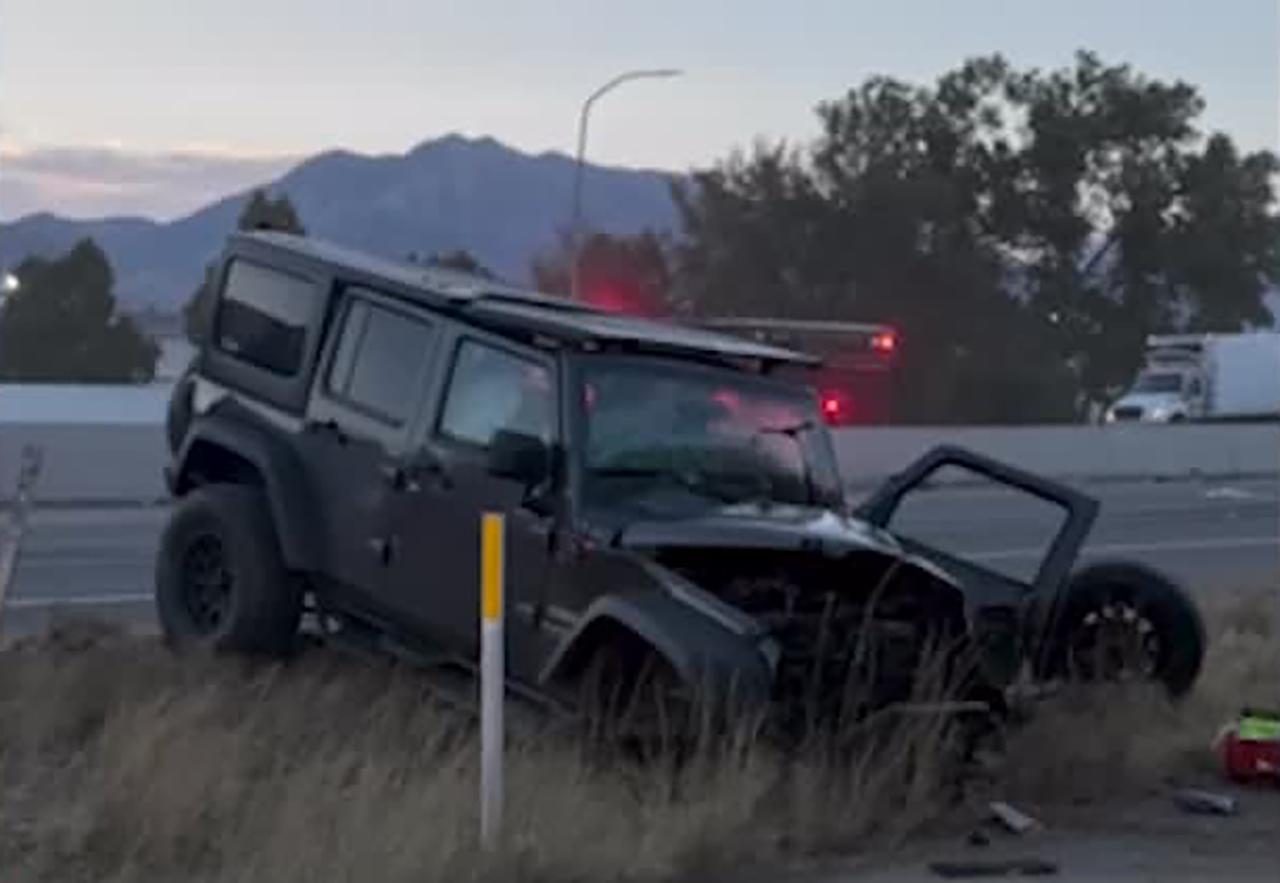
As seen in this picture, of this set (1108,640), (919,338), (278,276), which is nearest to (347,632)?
(278,276)

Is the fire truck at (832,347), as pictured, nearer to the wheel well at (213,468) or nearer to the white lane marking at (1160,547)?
the wheel well at (213,468)

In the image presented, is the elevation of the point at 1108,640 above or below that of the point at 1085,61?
below

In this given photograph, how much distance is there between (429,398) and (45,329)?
64.8 metres

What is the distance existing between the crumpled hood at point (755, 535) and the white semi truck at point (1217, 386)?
171 ft

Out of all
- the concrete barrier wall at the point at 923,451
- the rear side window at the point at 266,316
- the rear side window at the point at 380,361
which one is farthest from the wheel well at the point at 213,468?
the concrete barrier wall at the point at 923,451

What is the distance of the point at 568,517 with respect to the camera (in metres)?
9.87

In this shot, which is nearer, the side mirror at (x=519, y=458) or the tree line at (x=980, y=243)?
the side mirror at (x=519, y=458)

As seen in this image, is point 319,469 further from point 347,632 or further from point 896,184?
point 896,184

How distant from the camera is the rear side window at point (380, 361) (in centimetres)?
1098

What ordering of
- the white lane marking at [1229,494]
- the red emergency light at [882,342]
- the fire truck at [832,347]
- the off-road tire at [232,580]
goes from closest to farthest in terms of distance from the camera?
the off-road tire at [232,580] → the fire truck at [832,347] → the red emergency light at [882,342] → the white lane marking at [1229,494]

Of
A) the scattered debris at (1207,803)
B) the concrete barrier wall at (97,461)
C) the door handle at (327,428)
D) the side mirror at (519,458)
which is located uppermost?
the side mirror at (519,458)

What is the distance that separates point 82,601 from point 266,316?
23.0 feet

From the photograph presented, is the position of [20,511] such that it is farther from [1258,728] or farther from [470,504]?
[1258,728]

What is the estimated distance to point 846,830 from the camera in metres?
9.16
